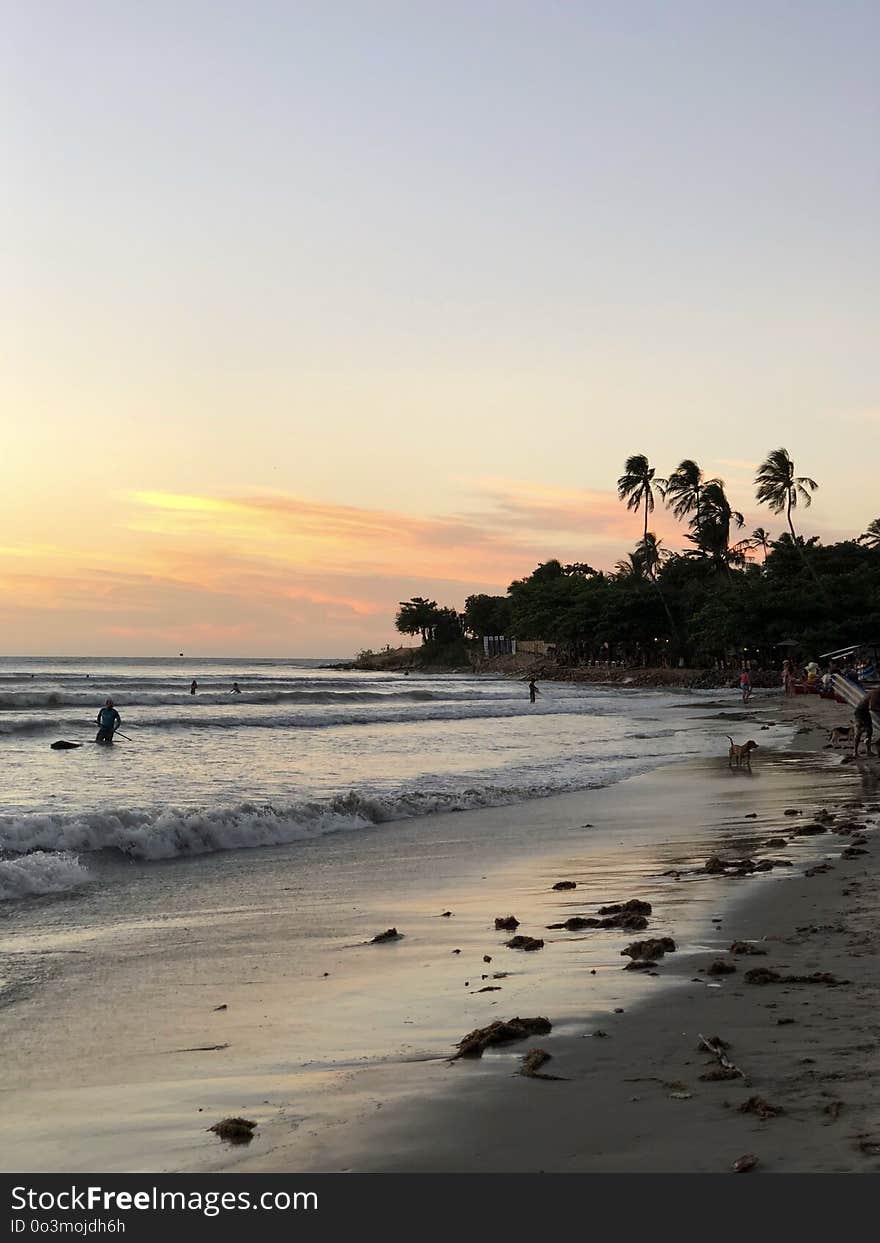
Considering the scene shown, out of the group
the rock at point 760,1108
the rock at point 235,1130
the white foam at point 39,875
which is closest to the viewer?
the rock at point 760,1108

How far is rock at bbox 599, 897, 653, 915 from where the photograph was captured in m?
8.00

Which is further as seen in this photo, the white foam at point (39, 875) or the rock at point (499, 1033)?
the white foam at point (39, 875)

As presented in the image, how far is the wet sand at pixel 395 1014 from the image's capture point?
3891 mm

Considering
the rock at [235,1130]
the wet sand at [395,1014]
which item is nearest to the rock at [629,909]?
the wet sand at [395,1014]

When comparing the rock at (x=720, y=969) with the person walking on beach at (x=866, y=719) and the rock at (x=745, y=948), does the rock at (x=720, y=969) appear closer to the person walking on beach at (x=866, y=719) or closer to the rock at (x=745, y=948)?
the rock at (x=745, y=948)

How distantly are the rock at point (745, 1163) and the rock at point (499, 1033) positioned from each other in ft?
5.30

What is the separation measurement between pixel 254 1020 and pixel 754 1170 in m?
3.01

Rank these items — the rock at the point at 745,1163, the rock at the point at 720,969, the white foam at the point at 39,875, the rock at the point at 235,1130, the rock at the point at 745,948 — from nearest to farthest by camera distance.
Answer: the rock at the point at 745,1163
the rock at the point at 235,1130
the rock at the point at 720,969
the rock at the point at 745,948
the white foam at the point at 39,875

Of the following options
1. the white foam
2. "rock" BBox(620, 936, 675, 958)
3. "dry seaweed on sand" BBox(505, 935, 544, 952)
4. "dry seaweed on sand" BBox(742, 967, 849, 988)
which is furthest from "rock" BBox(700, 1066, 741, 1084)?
the white foam

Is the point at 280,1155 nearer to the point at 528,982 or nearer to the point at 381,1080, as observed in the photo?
the point at 381,1080

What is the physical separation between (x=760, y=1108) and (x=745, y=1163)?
500 millimetres

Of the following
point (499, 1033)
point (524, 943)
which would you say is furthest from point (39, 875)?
point (499, 1033)

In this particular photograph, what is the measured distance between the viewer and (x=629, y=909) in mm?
8070

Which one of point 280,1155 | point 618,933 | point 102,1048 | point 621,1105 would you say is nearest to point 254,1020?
point 102,1048
